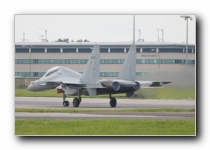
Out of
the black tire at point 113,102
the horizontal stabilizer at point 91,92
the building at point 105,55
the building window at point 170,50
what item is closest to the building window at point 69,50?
the building at point 105,55

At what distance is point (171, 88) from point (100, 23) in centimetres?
239

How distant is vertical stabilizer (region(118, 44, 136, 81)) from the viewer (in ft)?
98.1

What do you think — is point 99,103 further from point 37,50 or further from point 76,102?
point 37,50

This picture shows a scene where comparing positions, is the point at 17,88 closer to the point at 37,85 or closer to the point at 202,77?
the point at 37,85

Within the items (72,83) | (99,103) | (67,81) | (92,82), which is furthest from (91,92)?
(67,81)

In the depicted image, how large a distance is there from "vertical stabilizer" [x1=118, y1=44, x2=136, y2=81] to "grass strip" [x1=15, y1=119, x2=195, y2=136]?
→ 1.26m

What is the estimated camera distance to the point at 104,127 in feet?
95.6

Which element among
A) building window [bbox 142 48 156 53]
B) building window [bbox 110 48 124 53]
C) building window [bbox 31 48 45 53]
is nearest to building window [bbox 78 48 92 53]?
building window [bbox 110 48 124 53]

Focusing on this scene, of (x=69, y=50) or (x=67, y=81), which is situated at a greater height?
(x=69, y=50)

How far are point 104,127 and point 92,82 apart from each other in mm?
2448

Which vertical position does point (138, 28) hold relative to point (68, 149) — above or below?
above

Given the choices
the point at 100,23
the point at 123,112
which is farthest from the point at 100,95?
the point at 100,23

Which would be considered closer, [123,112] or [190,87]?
[190,87]

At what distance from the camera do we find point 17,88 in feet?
95.4
